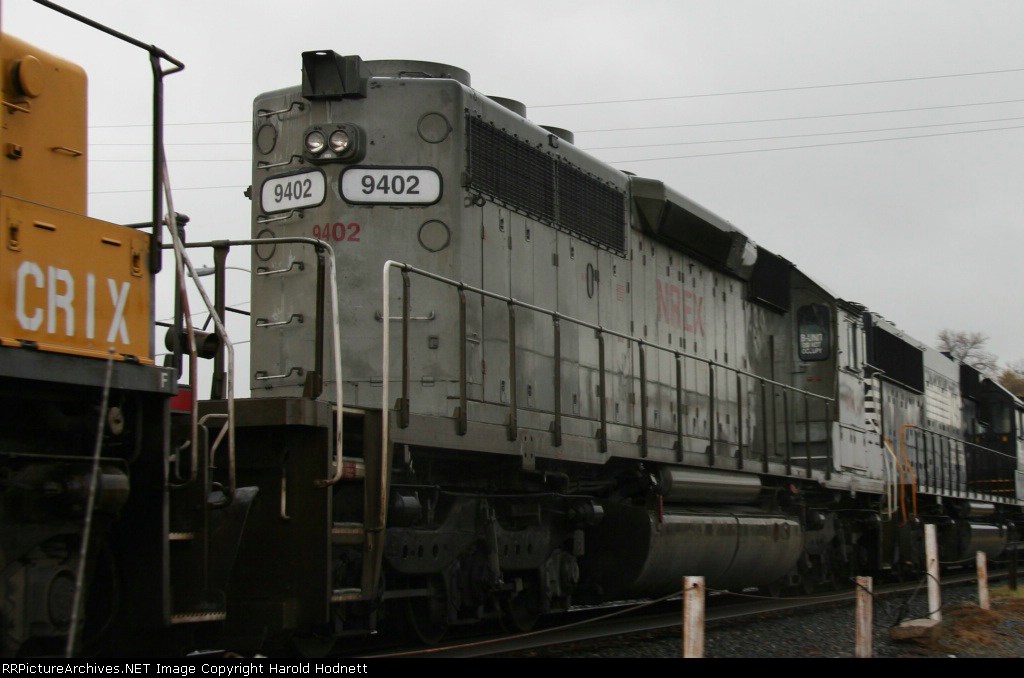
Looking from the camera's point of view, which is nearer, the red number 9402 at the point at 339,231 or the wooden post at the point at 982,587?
the red number 9402 at the point at 339,231

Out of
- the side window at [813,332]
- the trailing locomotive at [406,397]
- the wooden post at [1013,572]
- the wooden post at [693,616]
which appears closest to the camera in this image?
the trailing locomotive at [406,397]

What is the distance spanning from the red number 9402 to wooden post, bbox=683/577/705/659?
3281 millimetres

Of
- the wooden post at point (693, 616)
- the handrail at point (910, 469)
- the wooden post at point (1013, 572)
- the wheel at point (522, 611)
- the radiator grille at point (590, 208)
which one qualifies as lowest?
the wooden post at point (1013, 572)

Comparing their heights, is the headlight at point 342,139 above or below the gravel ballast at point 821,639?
above

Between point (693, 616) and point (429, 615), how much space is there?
1.79m

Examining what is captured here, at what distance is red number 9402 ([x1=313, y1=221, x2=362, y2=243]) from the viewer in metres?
7.89

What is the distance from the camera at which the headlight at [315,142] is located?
25.9 feet

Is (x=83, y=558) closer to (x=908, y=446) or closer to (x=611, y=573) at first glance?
(x=611, y=573)

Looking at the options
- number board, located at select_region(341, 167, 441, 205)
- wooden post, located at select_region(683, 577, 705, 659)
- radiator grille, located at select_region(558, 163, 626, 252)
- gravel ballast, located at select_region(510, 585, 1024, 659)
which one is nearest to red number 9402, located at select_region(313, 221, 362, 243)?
number board, located at select_region(341, 167, 441, 205)

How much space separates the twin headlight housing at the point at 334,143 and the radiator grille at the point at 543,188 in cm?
80

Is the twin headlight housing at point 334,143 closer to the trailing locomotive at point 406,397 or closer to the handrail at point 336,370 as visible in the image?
the trailing locomotive at point 406,397

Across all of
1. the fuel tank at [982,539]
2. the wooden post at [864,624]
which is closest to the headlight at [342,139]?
the wooden post at [864,624]

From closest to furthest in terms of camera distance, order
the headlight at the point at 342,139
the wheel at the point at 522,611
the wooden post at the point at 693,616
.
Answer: the wooden post at the point at 693,616 < the headlight at the point at 342,139 < the wheel at the point at 522,611

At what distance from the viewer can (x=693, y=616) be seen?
6.21 meters
